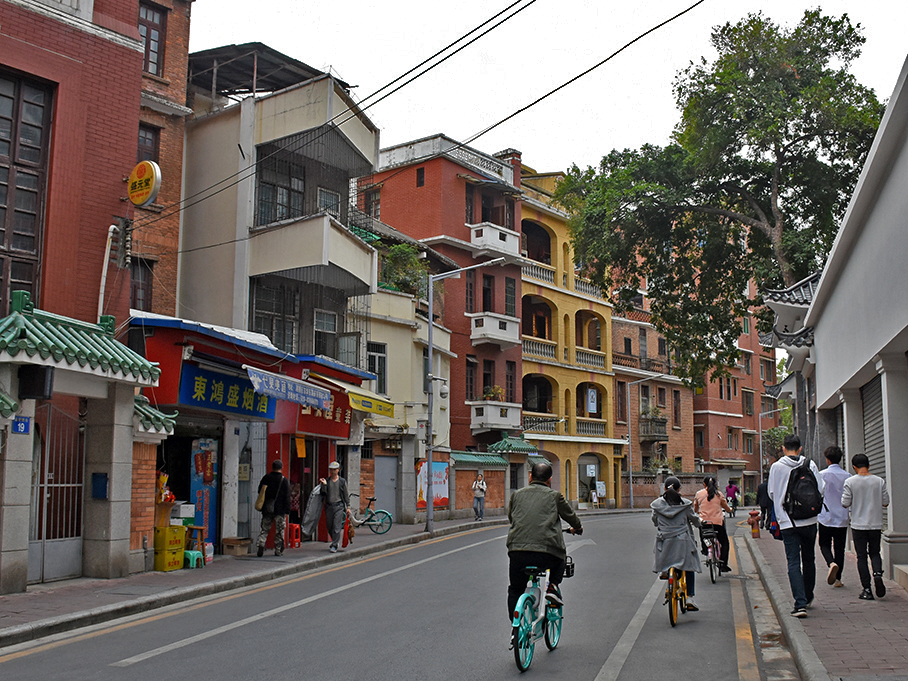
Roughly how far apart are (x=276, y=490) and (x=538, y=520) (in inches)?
429

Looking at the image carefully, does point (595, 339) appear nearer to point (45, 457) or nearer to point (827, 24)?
point (827, 24)

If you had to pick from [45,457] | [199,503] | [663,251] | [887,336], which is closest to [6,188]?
[45,457]

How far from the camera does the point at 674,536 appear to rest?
10.4 meters

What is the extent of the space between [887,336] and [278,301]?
53.2ft

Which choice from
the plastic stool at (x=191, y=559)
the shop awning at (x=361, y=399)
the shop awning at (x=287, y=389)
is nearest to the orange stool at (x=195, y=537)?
the plastic stool at (x=191, y=559)

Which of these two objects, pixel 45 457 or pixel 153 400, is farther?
pixel 153 400

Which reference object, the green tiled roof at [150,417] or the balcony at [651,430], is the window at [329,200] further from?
the balcony at [651,430]

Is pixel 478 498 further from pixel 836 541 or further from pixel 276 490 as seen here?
pixel 836 541

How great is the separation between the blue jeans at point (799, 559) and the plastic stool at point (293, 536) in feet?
42.3

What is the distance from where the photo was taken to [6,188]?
14.4 meters

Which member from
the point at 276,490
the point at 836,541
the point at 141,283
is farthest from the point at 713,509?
the point at 141,283

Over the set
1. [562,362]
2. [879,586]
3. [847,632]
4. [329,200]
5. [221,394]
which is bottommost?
[847,632]

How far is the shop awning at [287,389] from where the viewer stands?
17.4 m

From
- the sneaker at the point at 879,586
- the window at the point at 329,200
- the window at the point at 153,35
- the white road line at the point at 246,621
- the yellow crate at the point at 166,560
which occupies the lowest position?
the white road line at the point at 246,621
